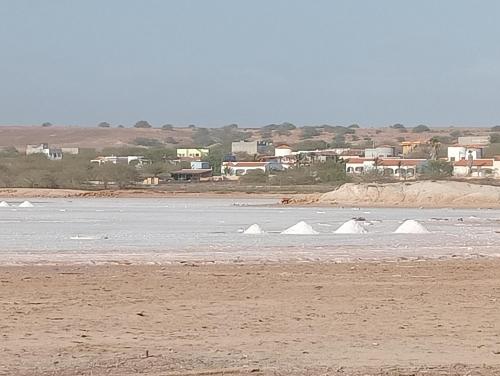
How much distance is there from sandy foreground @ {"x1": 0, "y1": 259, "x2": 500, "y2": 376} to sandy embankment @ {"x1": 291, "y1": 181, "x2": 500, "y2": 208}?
43551mm

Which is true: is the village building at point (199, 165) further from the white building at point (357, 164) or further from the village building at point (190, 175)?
the white building at point (357, 164)

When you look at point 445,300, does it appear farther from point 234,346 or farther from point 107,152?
point 107,152

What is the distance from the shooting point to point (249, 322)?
12.3 m

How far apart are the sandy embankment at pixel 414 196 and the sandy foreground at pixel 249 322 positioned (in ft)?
143

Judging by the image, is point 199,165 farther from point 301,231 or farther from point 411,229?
point 301,231

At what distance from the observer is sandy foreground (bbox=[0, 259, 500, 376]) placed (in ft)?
31.6

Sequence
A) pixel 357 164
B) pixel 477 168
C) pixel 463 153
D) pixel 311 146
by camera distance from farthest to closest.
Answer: pixel 311 146 → pixel 463 153 → pixel 357 164 → pixel 477 168

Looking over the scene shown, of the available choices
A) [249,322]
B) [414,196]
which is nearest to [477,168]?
[414,196]

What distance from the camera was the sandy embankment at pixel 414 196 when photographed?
6238 centimetres

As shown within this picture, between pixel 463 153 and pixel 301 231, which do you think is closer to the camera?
pixel 301 231

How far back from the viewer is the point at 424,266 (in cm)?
2061

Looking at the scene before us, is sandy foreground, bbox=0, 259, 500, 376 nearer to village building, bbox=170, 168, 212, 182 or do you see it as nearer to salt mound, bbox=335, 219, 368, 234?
salt mound, bbox=335, 219, 368, 234

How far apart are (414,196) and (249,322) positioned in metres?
52.9

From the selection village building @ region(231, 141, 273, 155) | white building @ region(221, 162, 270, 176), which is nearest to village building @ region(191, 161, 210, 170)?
white building @ region(221, 162, 270, 176)
